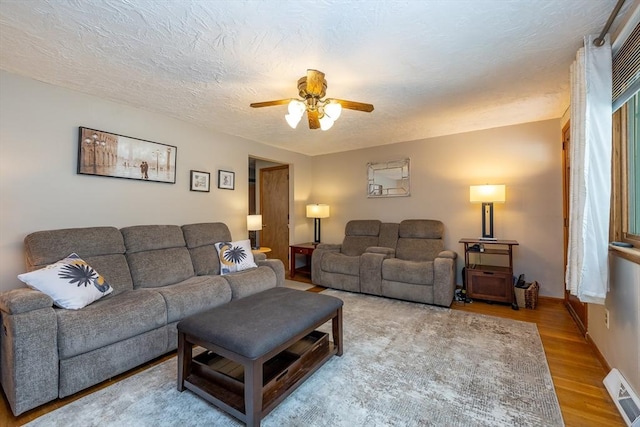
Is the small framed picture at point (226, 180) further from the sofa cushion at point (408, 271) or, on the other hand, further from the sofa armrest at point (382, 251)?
the sofa cushion at point (408, 271)

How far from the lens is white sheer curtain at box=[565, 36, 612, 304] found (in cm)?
174

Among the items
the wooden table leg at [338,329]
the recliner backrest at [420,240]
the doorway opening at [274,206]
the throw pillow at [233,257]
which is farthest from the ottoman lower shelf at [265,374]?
the doorway opening at [274,206]

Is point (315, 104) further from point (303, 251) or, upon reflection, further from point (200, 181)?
point (303, 251)

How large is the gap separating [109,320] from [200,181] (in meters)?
2.08

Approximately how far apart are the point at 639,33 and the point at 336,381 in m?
2.70

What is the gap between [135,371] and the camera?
2.03 metres

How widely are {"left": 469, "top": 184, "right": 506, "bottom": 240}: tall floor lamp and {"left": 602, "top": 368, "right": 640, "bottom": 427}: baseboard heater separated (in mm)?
2008

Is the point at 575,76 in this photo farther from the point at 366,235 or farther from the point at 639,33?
the point at 366,235

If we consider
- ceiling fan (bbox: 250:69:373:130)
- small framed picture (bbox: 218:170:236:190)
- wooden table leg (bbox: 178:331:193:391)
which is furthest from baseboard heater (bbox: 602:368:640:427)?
small framed picture (bbox: 218:170:236:190)

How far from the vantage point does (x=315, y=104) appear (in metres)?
Result: 2.22

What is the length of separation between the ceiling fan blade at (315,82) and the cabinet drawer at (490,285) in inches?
116

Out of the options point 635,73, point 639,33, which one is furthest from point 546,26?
point 635,73

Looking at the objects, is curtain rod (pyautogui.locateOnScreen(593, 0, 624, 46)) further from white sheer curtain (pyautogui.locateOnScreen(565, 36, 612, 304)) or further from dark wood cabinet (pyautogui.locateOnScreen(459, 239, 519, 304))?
dark wood cabinet (pyautogui.locateOnScreen(459, 239, 519, 304))

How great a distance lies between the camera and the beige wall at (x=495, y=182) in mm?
3457
